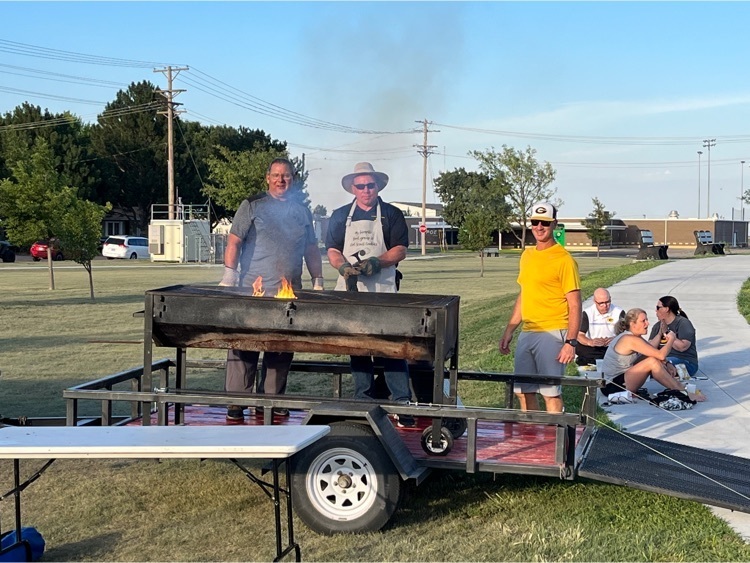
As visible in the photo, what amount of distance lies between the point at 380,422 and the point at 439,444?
1.49 feet

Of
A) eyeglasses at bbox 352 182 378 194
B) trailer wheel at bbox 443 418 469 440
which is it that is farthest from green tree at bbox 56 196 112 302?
trailer wheel at bbox 443 418 469 440

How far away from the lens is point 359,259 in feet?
20.0

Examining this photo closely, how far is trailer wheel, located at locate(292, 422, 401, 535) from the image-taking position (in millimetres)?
4754

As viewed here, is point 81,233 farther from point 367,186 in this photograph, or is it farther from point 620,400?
point 367,186

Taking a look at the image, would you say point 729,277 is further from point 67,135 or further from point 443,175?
point 443,175

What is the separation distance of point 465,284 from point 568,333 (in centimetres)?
2305

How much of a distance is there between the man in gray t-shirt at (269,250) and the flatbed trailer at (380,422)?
0.31 meters

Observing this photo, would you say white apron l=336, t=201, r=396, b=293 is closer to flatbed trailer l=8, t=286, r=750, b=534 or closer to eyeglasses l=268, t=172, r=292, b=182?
flatbed trailer l=8, t=286, r=750, b=534

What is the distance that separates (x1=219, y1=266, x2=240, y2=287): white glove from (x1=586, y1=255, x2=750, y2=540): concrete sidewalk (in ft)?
11.2

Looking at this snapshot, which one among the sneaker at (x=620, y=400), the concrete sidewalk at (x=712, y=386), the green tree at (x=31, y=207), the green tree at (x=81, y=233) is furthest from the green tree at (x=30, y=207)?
the sneaker at (x=620, y=400)

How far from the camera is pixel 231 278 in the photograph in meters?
6.30

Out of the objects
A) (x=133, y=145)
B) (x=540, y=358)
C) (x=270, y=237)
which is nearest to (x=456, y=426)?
(x=540, y=358)

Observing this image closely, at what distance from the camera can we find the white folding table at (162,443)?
155 inches

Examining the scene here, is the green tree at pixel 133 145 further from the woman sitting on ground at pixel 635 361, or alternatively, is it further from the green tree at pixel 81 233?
the woman sitting on ground at pixel 635 361
